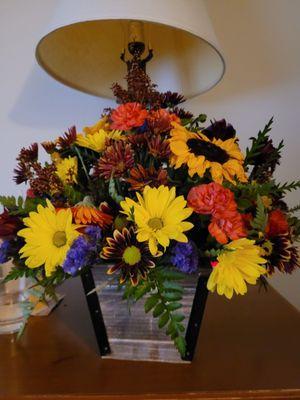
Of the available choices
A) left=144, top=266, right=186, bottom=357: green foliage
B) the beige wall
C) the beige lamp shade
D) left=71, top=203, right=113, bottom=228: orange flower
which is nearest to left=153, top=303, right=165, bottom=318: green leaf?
left=144, top=266, right=186, bottom=357: green foliage

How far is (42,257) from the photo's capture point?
0.37 m

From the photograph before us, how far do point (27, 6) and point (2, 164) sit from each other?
0.50 meters

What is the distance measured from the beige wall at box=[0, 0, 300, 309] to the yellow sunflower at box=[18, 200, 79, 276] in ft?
2.46

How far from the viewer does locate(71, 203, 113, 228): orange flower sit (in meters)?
0.37

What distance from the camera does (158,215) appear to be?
1.16 ft

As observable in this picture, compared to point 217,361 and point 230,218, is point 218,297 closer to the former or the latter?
point 217,361

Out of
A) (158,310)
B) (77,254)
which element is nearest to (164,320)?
(158,310)

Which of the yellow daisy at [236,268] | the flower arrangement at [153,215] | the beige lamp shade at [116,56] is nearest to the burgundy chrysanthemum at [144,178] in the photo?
the flower arrangement at [153,215]

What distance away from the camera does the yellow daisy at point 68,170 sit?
1.44 ft

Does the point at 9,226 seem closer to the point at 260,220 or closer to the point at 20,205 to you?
the point at 20,205

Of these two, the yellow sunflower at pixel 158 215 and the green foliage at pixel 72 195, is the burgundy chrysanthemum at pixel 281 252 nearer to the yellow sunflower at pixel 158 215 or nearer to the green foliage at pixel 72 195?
the yellow sunflower at pixel 158 215

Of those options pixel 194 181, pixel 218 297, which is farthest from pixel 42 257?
pixel 218 297

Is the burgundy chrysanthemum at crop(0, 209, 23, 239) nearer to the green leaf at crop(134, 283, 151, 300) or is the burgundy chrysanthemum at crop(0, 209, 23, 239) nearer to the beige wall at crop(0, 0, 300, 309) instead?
the green leaf at crop(134, 283, 151, 300)

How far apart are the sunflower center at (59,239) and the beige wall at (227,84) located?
763mm
